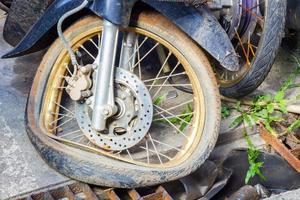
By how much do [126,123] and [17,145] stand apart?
0.71 m

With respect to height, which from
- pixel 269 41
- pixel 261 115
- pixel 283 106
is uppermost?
pixel 269 41

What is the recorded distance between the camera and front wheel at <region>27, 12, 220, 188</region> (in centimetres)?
270

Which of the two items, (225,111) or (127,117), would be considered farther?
(225,111)

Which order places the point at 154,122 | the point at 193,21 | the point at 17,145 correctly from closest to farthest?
1. the point at 193,21
2. the point at 17,145
3. the point at 154,122

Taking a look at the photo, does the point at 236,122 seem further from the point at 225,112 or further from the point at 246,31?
the point at 246,31

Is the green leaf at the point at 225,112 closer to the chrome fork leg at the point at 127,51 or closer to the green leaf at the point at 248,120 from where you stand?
the green leaf at the point at 248,120

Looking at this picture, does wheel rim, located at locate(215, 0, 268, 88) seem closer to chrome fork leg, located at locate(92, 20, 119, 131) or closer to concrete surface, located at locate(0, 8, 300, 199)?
concrete surface, located at locate(0, 8, 300, 199)

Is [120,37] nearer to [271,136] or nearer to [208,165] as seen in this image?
[208,165]

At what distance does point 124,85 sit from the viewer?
2812mm

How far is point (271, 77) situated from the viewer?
12.9ft

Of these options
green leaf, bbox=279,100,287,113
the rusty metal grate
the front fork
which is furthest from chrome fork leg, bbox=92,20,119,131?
green leaf, bbox=279,100,287,113

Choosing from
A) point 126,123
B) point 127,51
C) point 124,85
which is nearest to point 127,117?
point 126,123

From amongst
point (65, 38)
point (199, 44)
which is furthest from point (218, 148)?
point (65, 38)

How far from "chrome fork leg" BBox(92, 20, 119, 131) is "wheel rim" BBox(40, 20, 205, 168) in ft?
0.58
